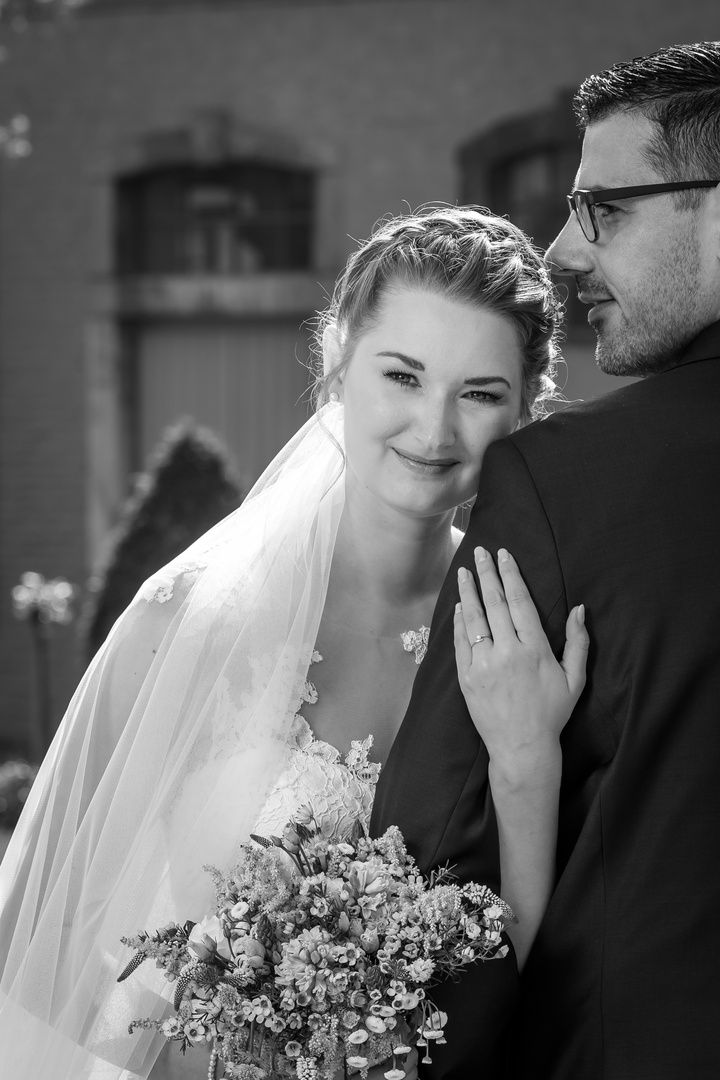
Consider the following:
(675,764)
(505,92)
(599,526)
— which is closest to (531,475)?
(599,526)

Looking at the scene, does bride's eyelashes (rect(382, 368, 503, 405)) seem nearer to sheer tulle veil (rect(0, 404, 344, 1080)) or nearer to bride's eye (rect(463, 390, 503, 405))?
bride's eye (rect(463, 390, 503, 405))

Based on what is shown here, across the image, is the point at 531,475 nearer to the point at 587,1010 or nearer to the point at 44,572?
the point at 587,1010

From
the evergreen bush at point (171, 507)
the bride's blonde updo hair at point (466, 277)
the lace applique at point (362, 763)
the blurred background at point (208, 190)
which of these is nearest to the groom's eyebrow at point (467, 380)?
the bride's blonde updo hair at point (466, 277)

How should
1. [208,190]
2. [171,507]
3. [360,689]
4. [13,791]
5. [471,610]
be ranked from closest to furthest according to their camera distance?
[471,610], [360,689], [13,791], [171,507], [208,190]

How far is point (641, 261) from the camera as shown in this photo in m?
2.08

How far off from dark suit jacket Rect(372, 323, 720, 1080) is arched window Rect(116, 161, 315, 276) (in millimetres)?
7373

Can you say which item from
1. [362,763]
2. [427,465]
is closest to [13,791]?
[362,763]

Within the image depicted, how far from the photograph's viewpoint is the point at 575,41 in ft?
27.3

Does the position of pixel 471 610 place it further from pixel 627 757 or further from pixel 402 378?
pixel 402 378

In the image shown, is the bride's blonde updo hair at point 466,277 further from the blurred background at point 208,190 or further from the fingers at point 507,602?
the blurred background at point 208,190

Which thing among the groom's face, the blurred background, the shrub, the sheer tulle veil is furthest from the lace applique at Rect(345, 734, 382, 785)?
the blurred background

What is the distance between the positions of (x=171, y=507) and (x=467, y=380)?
14.9 feet

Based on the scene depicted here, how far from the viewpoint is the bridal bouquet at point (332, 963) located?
182cm

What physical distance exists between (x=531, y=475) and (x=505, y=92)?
723cm
